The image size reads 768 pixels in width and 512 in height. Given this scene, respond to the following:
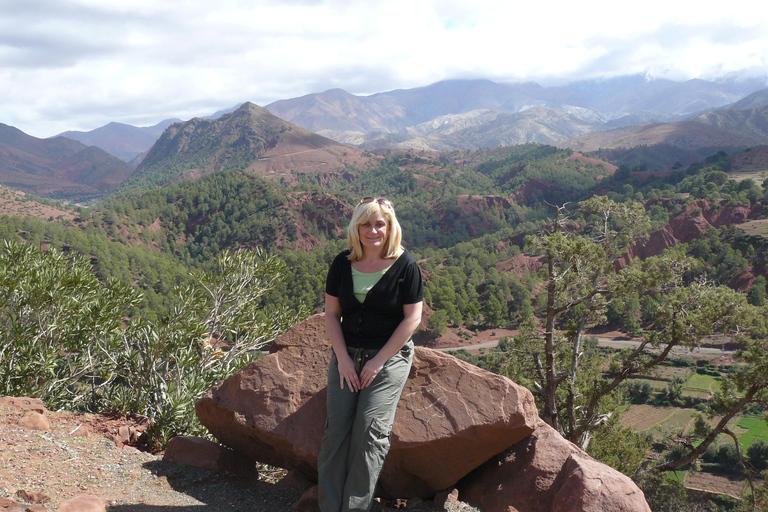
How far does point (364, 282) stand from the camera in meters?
4.02

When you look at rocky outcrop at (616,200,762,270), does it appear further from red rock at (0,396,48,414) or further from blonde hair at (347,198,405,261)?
red rock at (0,396,48,414)

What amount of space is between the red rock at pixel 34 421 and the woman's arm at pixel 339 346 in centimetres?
400

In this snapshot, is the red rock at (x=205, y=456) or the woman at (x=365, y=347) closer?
the woman at (x=365, y=347)

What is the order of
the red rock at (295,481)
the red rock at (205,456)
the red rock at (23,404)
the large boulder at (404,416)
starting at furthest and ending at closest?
1. the red rock at (23,404)
2. the red rock at (205,456)
3. the red rock at (295,481)
4. the large boulder at (404,416)

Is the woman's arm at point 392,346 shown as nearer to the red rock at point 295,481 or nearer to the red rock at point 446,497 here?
the red rock at point 446,497

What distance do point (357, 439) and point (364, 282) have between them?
1283mm

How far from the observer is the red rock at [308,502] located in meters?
4.59

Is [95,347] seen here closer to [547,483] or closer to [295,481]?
[295,481]

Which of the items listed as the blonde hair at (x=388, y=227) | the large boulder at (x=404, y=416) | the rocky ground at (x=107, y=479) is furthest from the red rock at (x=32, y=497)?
the blonde hair at (x=388, y=227)

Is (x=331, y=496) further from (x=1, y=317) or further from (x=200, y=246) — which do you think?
(x=200, y=246)

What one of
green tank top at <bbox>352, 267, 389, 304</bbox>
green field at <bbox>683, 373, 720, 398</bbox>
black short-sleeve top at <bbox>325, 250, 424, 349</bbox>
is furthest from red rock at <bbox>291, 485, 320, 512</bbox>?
green field at <bbox>683, 373, 720, 398</bbox>

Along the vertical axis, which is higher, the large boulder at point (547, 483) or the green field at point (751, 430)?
the large boulder at point (547, 483)

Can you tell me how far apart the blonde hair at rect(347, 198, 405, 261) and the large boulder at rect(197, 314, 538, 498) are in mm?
1825

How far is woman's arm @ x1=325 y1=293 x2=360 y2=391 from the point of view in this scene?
3936 mm
